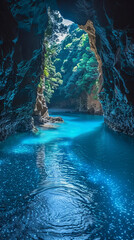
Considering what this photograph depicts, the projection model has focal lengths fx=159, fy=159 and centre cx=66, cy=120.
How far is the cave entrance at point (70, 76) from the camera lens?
1565 centimetres

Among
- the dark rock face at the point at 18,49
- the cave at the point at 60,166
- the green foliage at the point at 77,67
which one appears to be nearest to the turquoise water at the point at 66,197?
the cave at the point at 60,166

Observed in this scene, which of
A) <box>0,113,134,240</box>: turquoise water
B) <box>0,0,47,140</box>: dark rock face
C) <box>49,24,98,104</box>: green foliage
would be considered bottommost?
<box>0,113,134,240</box>: turquoise water

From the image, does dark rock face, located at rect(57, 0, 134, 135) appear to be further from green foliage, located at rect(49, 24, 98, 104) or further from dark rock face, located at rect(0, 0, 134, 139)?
green foliage, located at rect(49, 24, 98, 104)

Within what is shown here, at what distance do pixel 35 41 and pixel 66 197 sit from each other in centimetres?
775

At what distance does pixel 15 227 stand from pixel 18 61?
6.72 metres

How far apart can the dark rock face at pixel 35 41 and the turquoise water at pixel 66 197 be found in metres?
3.52

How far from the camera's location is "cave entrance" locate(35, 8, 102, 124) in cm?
1565

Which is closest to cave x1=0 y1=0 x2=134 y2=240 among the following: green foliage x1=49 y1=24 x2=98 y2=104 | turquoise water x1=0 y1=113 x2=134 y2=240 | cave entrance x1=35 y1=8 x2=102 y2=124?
turquoise water x1=0 y1=113 x2=134 y2=240

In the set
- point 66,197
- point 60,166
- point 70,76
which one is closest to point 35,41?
point 60,166

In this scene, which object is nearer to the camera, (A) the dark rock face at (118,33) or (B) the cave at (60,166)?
(B) the cave at (60,166)

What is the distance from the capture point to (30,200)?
387cm

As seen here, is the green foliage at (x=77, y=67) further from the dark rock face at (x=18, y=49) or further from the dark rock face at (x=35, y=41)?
the dark rock face at (x=18, y=49)

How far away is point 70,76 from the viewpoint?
38531 mm

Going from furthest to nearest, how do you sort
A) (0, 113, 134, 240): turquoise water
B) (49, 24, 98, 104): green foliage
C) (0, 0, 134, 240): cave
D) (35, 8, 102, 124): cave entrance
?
1. (49, 24, 98, 104): green foliage
2. (35, 8, 102, 124): cave entrance
3. (0, 0, 134, 240): cave
4. (0, 113, 134, 240): turquoise water
